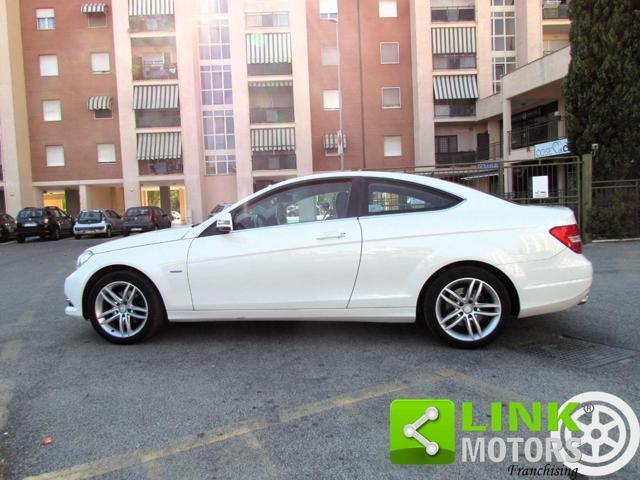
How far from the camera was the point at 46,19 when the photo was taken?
3434cm

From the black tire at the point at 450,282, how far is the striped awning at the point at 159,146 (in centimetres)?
3217

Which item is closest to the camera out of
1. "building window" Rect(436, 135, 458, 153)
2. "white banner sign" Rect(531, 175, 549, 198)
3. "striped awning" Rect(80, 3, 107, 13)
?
"white banner sign" Rect(531, 175, 549, 198)

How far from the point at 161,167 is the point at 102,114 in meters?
5.52

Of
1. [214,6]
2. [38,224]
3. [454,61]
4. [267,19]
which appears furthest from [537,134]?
[38,224]

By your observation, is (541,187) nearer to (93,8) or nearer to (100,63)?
(100,63)

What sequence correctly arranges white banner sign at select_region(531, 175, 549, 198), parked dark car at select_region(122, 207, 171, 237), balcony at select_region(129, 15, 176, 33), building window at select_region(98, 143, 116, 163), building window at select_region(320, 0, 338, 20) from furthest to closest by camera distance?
1. building window at select_region(320, 0, 338, 20)
2. building window at select_region(98, 143, 116, 163)
3. balcony at select_region(129, 15, 176, 33)
4. parked dark car at select_region(122, 207, 171, 237)
5. white banner sign at select_region(531, 175, 549, 198)

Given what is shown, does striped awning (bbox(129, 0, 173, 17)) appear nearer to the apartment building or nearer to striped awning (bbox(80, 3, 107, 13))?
the apartment building

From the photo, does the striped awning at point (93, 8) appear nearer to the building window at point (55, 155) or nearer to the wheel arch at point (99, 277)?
the building window at point (55, 155)

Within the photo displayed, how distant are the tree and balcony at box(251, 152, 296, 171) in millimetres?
22534

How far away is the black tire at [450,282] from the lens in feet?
14.1

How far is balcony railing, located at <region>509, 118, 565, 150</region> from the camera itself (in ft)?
81.7

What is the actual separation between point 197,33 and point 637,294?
115ft

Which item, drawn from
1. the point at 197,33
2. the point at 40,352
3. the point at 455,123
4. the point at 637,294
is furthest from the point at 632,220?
the point at 197,33

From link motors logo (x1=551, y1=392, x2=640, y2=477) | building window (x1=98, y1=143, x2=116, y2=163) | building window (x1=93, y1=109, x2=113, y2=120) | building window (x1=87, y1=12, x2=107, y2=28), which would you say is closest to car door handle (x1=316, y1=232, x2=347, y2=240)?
link motors logo (x1=551, y1=392, x2=640, y2=477)
